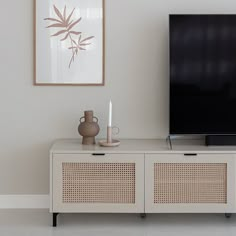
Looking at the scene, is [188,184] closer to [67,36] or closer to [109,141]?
[109,141]

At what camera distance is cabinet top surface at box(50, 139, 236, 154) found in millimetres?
3711

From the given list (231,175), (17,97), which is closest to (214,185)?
(231,175)

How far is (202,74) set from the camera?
155 inches

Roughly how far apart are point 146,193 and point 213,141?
700mm

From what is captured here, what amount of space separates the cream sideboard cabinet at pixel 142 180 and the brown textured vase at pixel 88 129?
0.20 metres

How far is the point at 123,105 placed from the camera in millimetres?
4188

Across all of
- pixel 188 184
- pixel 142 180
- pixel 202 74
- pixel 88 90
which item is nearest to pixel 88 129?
pixel 88 90

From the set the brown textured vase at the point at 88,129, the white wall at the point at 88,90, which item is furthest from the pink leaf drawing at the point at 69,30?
the brown textured vase at the point at 88,129

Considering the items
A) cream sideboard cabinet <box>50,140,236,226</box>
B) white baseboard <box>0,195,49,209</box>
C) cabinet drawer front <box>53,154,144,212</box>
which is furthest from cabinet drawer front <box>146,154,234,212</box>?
white baseboard <box>0,195,49,209</box>

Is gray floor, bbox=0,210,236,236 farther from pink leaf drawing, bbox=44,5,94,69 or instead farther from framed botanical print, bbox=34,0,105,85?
pink leaf drawing, bbox=44,5,94,69

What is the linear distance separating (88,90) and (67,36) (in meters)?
0.49

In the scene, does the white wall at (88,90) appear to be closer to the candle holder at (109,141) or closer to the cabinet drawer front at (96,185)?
the candle holder at (109,141)

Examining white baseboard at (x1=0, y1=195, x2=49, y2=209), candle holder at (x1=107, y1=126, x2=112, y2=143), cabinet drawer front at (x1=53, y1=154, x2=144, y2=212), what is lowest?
white baseboard at (x1=0, y1=195, x2=49, y2=209)

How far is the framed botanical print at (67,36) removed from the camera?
4105 millimetres
